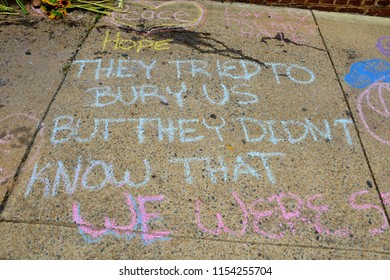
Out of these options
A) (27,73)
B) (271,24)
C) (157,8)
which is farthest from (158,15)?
(27,73)

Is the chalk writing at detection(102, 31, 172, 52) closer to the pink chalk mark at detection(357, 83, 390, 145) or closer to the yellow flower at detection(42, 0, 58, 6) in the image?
the yellow flower at detection(42, 0, 58, 6)

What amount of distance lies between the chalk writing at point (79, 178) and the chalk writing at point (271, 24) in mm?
1982

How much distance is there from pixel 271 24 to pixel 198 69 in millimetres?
1136

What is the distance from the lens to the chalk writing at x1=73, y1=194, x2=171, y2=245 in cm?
182

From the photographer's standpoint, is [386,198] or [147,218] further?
[386,198]

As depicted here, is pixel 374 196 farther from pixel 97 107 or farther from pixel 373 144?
pixel 97 107

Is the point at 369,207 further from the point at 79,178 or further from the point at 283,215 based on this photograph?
the point at 79,178

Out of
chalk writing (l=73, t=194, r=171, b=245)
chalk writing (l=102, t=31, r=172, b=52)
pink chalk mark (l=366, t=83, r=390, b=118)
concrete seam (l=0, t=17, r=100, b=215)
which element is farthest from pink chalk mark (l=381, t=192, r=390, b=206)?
concrete seam (l=0, t=17, r=100, b=215)

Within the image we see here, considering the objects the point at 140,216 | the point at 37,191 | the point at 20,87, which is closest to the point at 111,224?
the point at 140,216

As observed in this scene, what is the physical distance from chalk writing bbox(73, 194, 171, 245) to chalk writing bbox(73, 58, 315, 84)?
1275mm

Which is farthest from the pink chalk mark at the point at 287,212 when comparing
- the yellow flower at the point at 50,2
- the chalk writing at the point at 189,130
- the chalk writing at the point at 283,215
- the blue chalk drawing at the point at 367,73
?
the yellow flower at the point at 50,2

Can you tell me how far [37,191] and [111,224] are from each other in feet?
1.70

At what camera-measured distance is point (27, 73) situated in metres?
2.76

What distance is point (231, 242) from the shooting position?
1.82 m
